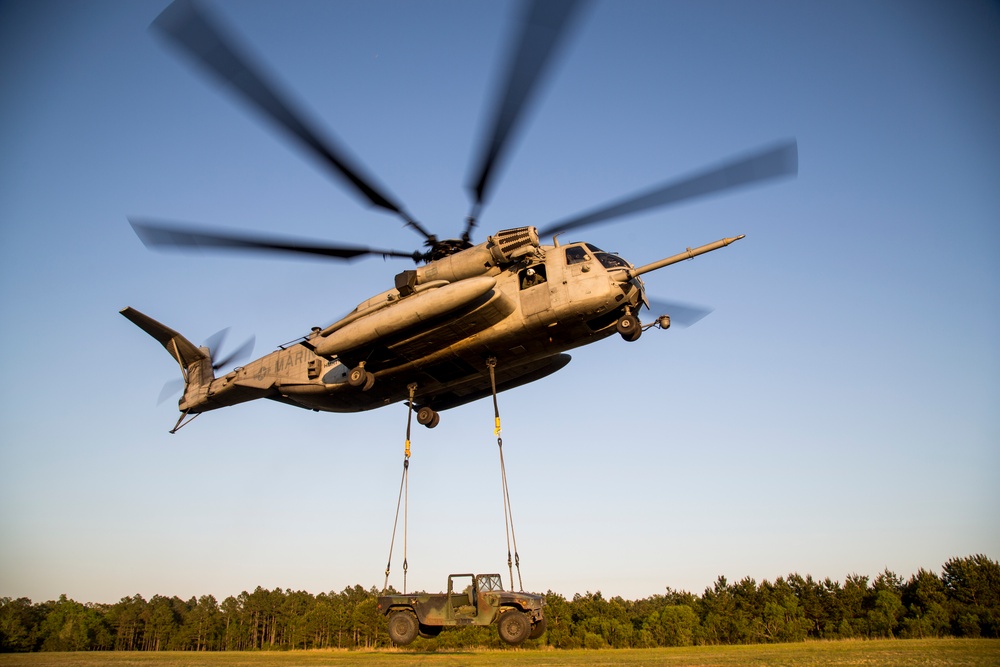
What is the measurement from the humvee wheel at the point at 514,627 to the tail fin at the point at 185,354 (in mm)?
13521

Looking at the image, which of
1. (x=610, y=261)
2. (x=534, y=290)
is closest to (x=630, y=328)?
(x=610, y=261)

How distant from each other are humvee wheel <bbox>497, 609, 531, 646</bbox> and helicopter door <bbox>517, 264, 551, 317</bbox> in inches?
250

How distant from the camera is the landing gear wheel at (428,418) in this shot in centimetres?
1770

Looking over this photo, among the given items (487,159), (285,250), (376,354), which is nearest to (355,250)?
(285,250)

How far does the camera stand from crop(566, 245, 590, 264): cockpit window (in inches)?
582

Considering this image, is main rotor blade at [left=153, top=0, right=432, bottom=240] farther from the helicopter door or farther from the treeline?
the treeline

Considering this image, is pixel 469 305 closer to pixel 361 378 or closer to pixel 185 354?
pixel 361 378

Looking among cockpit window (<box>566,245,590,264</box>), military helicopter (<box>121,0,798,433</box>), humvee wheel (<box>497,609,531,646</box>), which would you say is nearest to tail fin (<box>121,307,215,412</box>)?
military helicopter (<box>121,0,798,433</box>)

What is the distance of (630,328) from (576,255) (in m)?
2.13

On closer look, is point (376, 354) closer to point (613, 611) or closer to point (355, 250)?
point (355, 250)

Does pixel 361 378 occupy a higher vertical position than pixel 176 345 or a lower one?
lower

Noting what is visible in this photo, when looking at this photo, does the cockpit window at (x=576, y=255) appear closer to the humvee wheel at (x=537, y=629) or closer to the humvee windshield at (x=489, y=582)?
the humvee windshield at (x=489, y=582)

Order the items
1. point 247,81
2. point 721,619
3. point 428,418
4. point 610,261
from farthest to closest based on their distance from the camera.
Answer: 1. point 721,619
2. point 428,418
3. point 610,261
4. point 247,81

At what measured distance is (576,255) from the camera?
14867 mm
